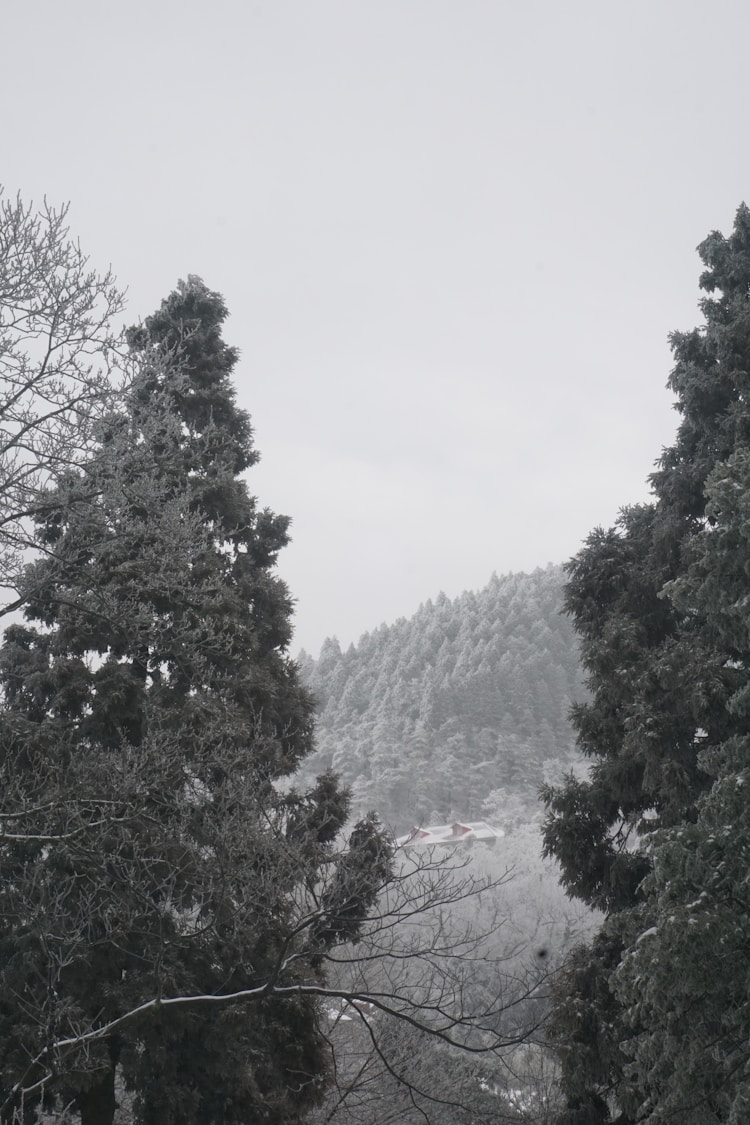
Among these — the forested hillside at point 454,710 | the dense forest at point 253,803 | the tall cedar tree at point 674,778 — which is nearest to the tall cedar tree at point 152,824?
the dense forest at point 253,803

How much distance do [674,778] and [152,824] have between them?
5049 millimetres

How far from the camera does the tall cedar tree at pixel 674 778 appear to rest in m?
6.21

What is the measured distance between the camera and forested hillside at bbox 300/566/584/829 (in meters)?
47.6

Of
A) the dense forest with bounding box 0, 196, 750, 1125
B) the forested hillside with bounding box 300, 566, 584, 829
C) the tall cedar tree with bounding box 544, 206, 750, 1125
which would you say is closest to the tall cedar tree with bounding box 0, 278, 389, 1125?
the dense forest with bounding box 0, 196, 750, 1125

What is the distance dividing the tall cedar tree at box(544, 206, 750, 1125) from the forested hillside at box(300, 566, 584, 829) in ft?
109

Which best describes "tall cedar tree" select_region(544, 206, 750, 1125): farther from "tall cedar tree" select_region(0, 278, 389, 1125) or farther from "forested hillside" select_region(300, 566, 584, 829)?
"forested hillside" select_region(300, 566, 584, 829)

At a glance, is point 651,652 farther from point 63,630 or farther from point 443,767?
point 443,767

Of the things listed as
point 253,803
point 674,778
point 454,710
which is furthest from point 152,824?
point 454,710

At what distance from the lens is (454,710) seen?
5450cm

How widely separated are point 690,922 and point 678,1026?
4.22 ft

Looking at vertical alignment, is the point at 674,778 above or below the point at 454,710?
below

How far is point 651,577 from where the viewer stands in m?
10.0

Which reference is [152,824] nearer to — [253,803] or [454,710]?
[253,803]

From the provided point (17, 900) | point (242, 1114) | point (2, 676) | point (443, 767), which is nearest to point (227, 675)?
point (2, 676)
